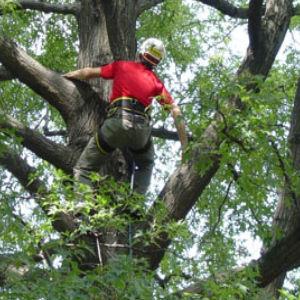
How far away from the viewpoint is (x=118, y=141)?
6195 millimetres

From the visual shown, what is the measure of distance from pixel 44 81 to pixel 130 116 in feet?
3.12

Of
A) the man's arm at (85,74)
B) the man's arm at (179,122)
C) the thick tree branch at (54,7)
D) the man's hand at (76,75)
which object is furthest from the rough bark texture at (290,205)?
the thick tree branch at (54,7)

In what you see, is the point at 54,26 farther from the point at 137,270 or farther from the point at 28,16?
Result: the point at 137,270

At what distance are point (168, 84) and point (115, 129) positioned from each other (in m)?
2.89

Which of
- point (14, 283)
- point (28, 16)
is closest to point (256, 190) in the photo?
point (14, 283)

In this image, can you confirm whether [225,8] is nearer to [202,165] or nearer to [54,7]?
[54,7]

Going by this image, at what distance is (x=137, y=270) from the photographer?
4.50 m

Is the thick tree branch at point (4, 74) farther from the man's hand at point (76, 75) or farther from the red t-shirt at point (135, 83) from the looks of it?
the red t-shirt at point (135, 83)

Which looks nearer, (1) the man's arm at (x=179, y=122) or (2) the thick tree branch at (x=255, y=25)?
(1) the man's arm at (x=179, y=122)

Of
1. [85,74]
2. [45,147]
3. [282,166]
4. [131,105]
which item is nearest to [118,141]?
[131,105]

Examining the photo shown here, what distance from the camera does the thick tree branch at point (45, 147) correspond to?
249 inches

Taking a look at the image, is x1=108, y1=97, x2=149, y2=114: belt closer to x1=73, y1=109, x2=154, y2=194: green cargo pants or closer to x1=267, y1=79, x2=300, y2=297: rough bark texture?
x1=73, y1=109, x2=154, y2=194: green cargo pants

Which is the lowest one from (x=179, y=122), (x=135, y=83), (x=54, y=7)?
(x=179, y=122)

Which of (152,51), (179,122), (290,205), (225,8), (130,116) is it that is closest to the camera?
(179,122)
